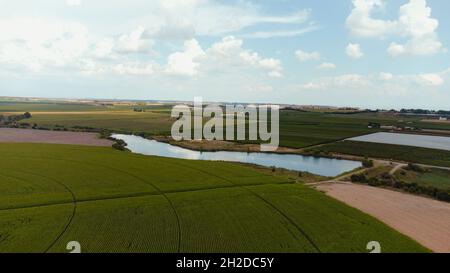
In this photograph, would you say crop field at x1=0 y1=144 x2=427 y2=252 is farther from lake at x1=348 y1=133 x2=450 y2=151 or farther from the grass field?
lake at x1=348 y1=133 x2=450 y2=151

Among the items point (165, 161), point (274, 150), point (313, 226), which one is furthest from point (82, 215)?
point (274, 150)

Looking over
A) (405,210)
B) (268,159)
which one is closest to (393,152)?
(268,159)

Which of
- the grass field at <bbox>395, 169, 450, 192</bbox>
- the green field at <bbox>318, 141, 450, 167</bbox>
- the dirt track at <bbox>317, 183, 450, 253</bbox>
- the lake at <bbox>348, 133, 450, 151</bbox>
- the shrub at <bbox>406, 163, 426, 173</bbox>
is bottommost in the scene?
the dirt track at <bbox>317, 183, 450, 253</bbox>

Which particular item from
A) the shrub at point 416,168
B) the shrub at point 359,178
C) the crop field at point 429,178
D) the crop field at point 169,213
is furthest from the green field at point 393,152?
the crop field at point 169,213

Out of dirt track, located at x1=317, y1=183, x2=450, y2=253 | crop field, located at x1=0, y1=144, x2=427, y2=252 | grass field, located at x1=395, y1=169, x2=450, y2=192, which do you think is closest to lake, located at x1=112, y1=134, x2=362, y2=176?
grass field, located at x1=395, y1=169, x2=450, y2=192

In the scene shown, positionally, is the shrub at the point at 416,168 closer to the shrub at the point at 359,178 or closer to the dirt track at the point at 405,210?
the shrub at the point at 359,178
